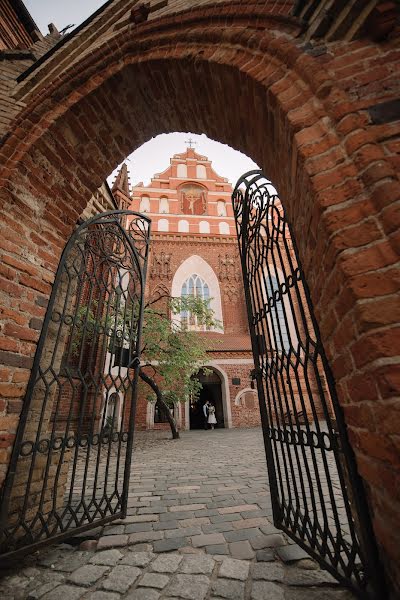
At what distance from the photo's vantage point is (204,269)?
53.7 ft

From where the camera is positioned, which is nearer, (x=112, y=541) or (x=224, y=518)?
(x=112, y=541)

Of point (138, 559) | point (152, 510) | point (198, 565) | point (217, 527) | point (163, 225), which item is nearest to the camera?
point (198, 565)

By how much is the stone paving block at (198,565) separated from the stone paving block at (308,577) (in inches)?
18.7

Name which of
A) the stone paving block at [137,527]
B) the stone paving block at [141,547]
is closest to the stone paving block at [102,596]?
the stone paving block at [141,547]

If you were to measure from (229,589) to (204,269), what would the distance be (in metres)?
15.3

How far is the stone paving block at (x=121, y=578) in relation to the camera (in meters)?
1.54

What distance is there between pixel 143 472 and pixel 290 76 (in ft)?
17.2

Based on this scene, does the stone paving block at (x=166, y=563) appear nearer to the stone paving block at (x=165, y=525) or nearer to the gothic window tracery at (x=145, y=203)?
the stone paving block at (x=165, y=525)

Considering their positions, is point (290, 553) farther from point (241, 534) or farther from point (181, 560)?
point (181, 560)

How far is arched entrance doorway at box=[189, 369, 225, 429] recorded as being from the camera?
14.6m

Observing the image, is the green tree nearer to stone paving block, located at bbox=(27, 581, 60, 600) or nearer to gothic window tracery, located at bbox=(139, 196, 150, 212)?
stone paving block, located at bbox=(27, 581, 60, 600)

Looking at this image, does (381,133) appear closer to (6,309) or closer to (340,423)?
(340,423)

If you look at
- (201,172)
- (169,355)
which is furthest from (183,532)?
(201,172)

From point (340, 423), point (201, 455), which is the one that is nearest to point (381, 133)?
point (340, 423)
